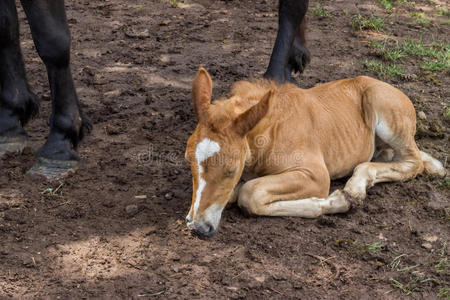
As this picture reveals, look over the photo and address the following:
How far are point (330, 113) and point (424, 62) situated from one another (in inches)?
119

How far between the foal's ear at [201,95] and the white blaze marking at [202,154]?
0.20m

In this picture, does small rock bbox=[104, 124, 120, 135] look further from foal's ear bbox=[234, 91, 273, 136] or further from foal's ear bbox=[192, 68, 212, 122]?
foal's ear bbox=[234, 91, 273, 136]

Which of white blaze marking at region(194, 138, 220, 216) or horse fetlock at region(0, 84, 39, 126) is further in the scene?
horse fetlock at region(0, 84, 39, 126)

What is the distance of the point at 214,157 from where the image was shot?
11.3 ft

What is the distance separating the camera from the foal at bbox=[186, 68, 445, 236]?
11.4 ft

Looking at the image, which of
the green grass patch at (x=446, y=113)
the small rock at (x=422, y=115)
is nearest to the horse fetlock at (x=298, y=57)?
the small rock at (x=422, y=115)

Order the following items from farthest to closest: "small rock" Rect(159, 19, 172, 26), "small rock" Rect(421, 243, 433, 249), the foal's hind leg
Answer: "small rock" Rect(159, 19, 172, 26) → the foal's hind leg → "small rock" Rect(421, 243, 433, 249)

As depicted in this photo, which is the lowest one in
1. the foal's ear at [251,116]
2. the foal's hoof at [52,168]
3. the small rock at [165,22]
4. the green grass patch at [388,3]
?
the foal's hoof at [52,168]

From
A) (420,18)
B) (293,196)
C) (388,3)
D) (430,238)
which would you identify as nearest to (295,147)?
(293,196)

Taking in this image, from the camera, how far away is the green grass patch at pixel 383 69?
646 centimetres

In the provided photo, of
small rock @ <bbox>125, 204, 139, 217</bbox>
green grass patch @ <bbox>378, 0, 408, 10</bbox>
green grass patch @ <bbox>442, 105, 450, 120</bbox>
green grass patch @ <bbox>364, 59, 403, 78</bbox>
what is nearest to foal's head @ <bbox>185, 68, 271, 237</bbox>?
small rock @ <bbox>125, 204, 139, 217</bbox>

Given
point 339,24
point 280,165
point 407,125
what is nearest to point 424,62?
point 339,24

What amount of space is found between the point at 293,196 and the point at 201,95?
38.8 inches

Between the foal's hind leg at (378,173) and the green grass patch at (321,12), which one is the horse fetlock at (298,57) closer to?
the foal's hind leg at (378,173)
